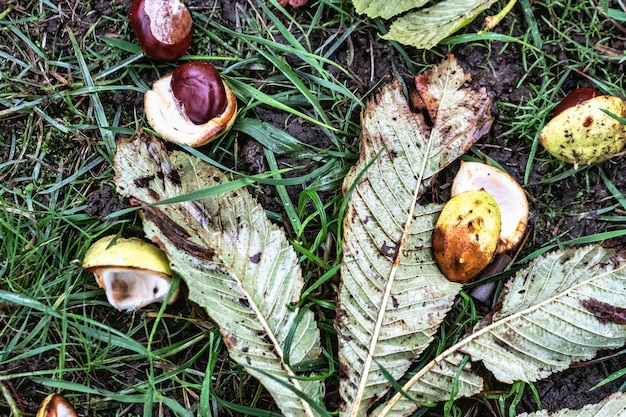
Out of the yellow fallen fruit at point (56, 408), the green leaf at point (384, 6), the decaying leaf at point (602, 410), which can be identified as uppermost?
the green leaf at point (384, 6)

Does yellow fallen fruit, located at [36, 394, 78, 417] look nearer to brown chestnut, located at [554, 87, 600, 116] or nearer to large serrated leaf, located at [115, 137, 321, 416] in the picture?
large serrated leaf, located at [115, 137, 321, 416]


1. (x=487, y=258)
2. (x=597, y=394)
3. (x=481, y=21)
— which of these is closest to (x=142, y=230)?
(x=487, y=258)

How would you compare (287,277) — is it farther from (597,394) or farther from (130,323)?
(597,394)

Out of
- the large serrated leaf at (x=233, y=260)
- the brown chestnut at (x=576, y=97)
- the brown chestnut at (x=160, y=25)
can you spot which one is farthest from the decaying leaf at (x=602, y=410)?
the brown chestnut at (x=160, y=25)

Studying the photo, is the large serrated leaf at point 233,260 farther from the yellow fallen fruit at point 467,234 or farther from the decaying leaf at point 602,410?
the decaying leaf at point 602,410

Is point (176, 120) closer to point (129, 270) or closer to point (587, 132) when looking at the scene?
point (129, 270)

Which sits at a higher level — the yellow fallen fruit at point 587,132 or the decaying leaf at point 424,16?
the decaying leaf at point 424,16
